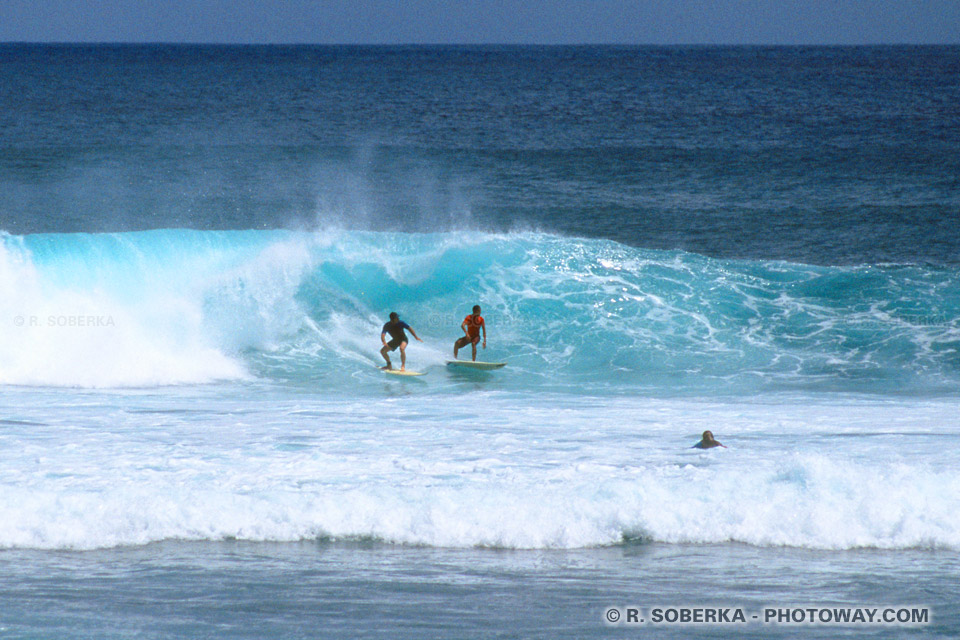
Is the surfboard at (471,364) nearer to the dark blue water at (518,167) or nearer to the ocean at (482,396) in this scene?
the ocean at (482,396)

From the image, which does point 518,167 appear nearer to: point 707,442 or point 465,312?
point 465,312

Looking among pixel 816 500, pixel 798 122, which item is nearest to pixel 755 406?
pixel 816 500

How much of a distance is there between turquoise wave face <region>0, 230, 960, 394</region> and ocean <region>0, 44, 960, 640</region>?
0.08 meters

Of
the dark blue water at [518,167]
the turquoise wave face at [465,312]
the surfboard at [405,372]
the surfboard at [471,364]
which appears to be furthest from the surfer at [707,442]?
the dark blue water at [518,167]

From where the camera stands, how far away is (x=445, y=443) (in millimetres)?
10000

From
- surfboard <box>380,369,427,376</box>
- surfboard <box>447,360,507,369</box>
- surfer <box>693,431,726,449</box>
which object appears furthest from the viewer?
surfboard <box>447,360,507,369</box>

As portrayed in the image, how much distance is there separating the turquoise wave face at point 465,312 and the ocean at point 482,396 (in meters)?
0.08

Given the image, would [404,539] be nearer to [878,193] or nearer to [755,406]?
[755,406]

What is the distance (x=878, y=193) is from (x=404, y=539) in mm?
24092

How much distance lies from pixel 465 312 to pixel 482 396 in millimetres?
5104

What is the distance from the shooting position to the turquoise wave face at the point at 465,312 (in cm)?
1412

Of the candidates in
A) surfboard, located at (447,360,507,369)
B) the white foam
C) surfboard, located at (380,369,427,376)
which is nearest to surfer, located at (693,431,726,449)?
the white foam

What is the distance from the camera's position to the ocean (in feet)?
21.7

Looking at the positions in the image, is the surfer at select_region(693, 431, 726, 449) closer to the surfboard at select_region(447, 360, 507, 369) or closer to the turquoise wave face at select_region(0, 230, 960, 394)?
the turquoise wave face at select_region(0, 230, 960, 394)
